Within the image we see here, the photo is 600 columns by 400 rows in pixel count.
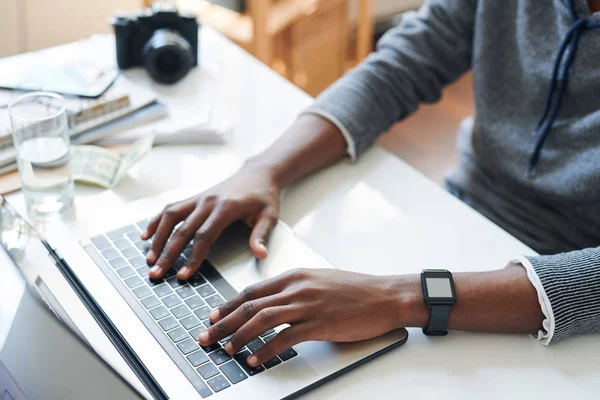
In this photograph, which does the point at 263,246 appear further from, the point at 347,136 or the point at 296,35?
the point at 296,35

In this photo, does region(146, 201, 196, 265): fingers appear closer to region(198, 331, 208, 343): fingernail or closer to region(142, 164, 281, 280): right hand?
region(142, 164, 281, 280): right hand

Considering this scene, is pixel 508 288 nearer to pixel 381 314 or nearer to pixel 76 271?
pixel 381 314

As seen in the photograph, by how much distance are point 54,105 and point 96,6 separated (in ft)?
3.28

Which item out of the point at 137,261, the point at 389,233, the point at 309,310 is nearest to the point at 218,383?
the point at 309,310

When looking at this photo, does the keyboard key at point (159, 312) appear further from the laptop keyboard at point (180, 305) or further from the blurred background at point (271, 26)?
the blurred background at point (271, 26)

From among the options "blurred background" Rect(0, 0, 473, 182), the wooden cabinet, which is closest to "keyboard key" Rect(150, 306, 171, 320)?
"blurred background" Rect(0, 0, 473, 182)

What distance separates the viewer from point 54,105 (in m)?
1.07

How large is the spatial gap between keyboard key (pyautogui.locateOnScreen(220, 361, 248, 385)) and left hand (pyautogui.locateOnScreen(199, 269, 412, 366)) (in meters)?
0.01

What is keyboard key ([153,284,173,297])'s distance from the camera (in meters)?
0.84

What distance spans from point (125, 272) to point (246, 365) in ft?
0.71

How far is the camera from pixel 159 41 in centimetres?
123

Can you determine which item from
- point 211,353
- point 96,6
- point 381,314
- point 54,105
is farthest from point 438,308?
point 96,6

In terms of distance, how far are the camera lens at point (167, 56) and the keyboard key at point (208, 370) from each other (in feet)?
2.17

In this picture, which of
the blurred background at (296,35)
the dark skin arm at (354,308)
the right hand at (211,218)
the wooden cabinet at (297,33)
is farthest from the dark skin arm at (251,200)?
the wooden cabinet at (297,33)
